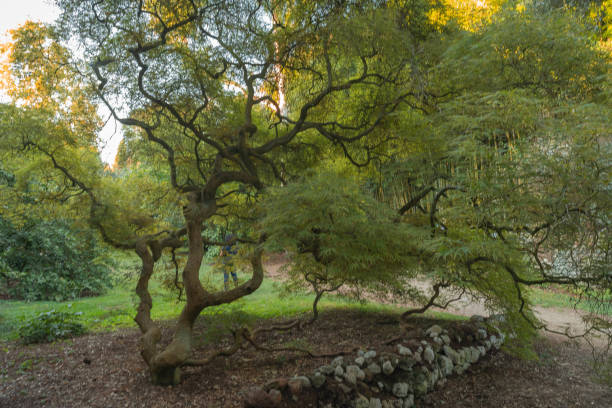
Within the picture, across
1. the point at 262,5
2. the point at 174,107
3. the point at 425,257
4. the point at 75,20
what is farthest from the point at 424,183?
the point at 75,20

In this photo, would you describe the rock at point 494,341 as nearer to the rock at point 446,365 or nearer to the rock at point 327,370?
the rock at point 446,365

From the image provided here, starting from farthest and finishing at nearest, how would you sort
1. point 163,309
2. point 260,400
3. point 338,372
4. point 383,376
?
1. point 163,309
2. point 383,376
3. point 338,372
4. point 260,400

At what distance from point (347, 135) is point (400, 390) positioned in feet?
10.9

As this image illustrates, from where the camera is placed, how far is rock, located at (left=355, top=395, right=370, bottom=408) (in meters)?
3.09

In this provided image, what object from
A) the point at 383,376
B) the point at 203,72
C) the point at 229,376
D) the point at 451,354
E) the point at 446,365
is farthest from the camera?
the point at 203,72

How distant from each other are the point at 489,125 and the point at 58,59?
4.71 m

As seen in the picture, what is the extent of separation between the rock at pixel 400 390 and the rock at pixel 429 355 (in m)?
0.56

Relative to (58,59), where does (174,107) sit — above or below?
below

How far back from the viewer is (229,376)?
360cm

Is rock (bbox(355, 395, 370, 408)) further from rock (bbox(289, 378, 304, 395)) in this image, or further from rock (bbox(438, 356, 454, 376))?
rock (bbox(438, 356, 454, 376))

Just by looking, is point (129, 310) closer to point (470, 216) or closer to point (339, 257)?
point (339, 257)

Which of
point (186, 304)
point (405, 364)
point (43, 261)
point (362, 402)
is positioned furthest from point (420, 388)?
point (43, 261)

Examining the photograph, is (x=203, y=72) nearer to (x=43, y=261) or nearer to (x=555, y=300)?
(x=43, y=261)

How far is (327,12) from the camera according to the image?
4.07 m
